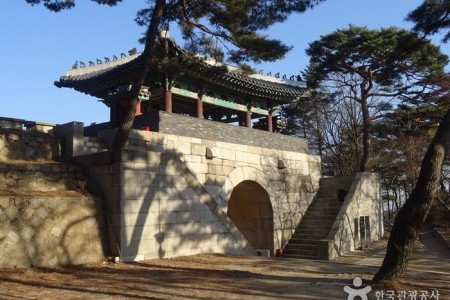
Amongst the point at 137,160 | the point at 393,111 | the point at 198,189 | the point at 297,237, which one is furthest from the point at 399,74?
the point at 137,160

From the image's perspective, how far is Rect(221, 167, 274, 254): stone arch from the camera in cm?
1392

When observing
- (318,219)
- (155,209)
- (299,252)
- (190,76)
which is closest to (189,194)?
(155,209)

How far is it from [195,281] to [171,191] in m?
3.01

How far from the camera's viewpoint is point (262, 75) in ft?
68.0

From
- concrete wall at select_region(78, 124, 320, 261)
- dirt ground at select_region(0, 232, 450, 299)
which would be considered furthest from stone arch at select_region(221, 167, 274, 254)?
dirt ground at select_region(0, 232, 450, 299)

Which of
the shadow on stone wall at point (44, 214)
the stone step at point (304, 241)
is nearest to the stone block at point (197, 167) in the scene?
the shadow on stone wall at point (44, 214)

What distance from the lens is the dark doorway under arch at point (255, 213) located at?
14.4m

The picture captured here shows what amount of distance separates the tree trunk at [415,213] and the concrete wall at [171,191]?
13.9 feet

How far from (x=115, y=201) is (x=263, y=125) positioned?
13.0 m

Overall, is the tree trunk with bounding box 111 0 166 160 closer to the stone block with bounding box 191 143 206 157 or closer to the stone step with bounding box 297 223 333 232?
the stone block with bounding box 191 143 206 157

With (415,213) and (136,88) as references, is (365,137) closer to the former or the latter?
(136,88)

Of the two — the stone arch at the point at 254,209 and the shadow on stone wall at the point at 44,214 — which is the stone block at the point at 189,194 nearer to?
the shadow on stone wall at the point at 44,214

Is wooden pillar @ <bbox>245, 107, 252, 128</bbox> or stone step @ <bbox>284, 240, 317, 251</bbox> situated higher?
wooden pillar @ <bbox>245, 107, 252, 128</bbox>

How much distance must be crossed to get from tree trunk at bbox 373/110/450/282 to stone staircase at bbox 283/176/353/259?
25.3 ft
